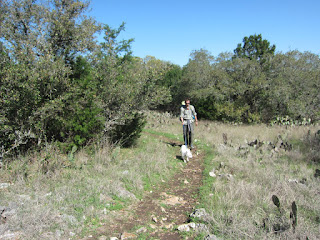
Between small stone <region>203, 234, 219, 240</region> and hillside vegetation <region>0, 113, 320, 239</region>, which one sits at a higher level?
hillside vegetation <region>0, 113, 320, 239</region>

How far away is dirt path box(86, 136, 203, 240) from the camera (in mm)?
3814

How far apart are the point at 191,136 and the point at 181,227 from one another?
→ 18.7 ft

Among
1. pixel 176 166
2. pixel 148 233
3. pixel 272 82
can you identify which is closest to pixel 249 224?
pixel 148 233

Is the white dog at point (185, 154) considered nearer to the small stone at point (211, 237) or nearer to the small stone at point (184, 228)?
the small stone at point (184, 228)

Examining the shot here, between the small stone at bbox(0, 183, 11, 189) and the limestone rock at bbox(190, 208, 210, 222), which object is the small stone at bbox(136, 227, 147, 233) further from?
the small stone at bbox(0, 183, 11, 189)

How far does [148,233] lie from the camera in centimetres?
384

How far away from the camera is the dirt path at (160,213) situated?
381cm

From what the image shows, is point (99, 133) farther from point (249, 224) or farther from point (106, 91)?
point (249, 224)

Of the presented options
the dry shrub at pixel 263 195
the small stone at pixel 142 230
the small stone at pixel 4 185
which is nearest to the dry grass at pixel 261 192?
the dry shrub at pixel 263 195

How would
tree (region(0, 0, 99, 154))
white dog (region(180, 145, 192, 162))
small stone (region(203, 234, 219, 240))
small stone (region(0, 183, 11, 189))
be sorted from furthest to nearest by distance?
1. white dog (region(180, 145, 192, 162))
2. tree (region(0, 0, 99, 154))
3. small stone (region(0, 183, 11, 189))
4. small stone (region(203, 234, 219, 240))

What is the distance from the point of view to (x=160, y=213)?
4555 mm

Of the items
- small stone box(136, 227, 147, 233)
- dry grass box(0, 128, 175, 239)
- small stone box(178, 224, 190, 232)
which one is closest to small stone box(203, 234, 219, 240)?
small stone box(178, 224, 190, 232)

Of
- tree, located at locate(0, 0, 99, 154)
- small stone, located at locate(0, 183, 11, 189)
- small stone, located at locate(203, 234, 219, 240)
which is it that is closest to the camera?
small stone, located at locate(203, 234, 219, 240)

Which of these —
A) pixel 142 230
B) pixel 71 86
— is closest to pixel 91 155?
pixel 71 86
